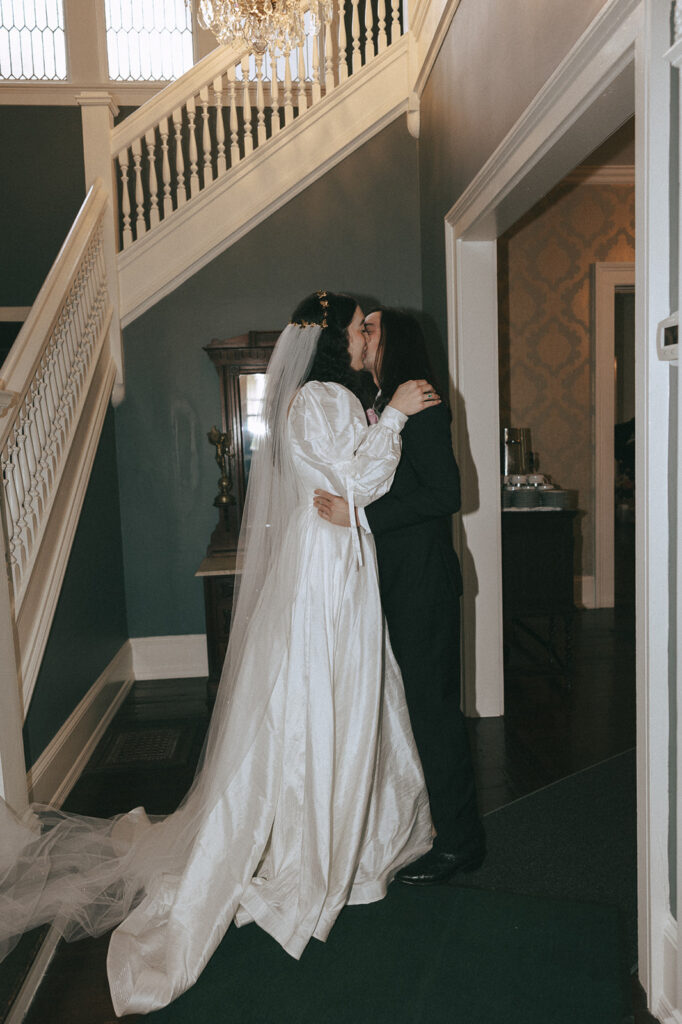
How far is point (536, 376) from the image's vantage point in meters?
5.87

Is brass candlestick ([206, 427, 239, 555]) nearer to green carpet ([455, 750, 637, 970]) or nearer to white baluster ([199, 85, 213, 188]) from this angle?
white baluster ([199, 85, 213, 188])

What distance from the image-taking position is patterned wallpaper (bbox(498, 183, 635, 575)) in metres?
5.73

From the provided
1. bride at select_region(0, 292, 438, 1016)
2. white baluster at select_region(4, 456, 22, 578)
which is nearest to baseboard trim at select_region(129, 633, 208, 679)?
white baluster at select_region(4, 456, 22, 578)

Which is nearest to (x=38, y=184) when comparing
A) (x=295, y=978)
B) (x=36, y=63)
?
(x=36, y=63)

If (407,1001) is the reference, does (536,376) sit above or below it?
above

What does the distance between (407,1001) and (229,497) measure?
10.5 ft

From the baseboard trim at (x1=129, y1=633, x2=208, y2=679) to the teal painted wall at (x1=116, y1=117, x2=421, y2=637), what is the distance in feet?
0.56

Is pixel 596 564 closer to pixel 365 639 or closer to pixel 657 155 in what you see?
pixel 365 639

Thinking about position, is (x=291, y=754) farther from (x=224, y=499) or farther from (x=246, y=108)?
(x=246, y=108)

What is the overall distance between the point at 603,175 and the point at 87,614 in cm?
469

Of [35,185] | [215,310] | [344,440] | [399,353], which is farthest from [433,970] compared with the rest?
[35,185]

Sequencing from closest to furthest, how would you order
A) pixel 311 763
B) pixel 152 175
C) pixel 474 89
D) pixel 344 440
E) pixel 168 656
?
pixel 311 763, pixel 344 440, pixel 474 89, pixel 152 175, pixel 168 656

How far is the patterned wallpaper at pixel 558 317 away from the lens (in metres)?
5.73

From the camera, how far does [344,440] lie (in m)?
2.36
